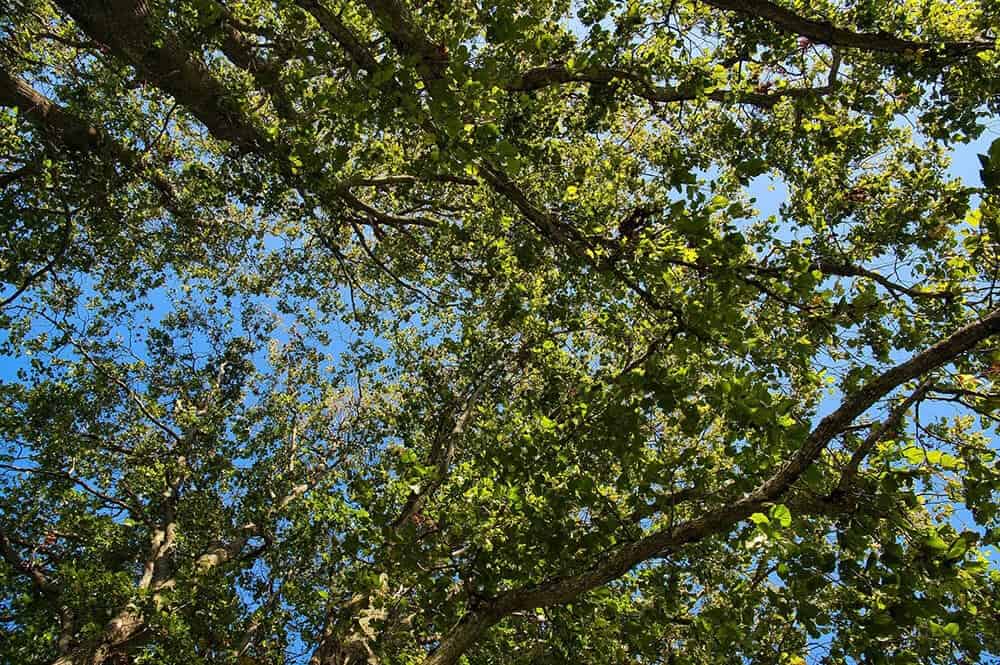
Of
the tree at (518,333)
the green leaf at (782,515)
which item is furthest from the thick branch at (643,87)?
the green leaf at (782,515)

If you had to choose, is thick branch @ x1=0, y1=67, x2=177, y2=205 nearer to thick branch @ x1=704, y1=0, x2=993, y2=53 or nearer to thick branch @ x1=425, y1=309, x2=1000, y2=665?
thick branch @ x1=425, y1=309, x2=1000, y2=665

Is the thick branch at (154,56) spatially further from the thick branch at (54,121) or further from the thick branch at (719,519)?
the thick branch at (719,519)

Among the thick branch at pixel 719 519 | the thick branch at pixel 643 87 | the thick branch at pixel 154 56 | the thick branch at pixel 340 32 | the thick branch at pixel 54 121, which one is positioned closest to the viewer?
the thick branch at pixel 719 519

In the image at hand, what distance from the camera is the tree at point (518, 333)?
3.77 m

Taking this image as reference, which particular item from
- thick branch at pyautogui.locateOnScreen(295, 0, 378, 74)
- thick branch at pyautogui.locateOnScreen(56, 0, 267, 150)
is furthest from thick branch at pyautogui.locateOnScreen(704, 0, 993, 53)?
thick branch at pyautogui.locateOnScreen(56, 0, 267, 150)

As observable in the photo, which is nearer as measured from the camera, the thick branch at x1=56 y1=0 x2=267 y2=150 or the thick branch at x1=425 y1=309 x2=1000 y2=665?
the thick branch at x1=425 y1=309 x2=1000 y2=665

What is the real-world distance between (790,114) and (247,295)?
11.1m

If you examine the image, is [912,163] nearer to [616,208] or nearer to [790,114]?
[790,114]

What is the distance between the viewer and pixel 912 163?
7117mm

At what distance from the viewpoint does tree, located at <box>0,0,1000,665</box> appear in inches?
148

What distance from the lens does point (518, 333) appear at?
9.32m

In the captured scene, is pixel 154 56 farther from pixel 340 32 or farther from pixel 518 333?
pixel 518 333

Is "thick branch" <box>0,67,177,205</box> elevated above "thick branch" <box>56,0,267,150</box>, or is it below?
above

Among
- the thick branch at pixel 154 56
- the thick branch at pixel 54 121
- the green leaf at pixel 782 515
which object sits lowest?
the green leaf at pixel 782 515
